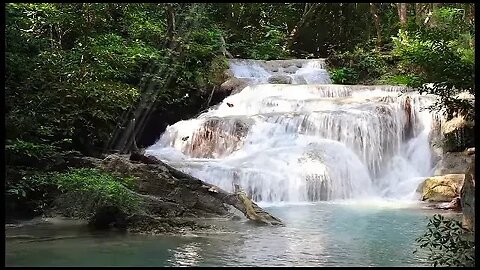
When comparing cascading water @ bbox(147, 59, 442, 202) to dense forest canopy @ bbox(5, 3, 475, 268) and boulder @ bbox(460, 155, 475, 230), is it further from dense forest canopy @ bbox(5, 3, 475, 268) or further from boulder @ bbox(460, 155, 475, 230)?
boulder @ bbox(460, 155, 475, 230)

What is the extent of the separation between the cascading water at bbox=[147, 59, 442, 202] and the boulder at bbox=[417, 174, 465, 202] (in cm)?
62

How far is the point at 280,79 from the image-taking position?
17.0 metres

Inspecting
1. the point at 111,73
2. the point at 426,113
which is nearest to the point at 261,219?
the point at 111,73

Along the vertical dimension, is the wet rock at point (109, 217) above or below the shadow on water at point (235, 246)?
above

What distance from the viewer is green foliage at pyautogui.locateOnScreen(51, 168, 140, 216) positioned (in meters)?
5.76

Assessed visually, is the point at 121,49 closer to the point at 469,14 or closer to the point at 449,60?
the point at 469,14

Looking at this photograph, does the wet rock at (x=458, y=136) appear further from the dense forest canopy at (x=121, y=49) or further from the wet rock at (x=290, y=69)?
the wet rock at (x=290, y=69)

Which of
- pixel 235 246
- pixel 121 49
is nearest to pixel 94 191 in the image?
pixel 235 246

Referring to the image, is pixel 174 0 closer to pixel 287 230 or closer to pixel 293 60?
pixel 287 230

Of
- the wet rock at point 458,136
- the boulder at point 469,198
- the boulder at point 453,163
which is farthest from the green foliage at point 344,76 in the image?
the boulder at point 469,198

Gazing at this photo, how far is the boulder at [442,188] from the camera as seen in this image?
8.74m

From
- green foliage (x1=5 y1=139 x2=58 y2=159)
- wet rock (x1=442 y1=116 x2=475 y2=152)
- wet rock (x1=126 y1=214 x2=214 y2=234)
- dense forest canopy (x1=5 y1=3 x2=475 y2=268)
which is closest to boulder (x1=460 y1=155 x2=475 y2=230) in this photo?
dense forest canopy (x1=5 y1=3 x2=475 y2=268)

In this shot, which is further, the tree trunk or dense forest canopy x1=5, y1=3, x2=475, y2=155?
the tree trunk

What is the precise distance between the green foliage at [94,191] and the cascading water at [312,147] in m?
3.25
